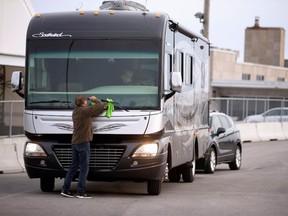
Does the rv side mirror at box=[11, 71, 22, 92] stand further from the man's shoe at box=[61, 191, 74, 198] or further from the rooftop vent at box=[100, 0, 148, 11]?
the rooftop vent at box=[100, 0, 148, 11]

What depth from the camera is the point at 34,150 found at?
15266mm

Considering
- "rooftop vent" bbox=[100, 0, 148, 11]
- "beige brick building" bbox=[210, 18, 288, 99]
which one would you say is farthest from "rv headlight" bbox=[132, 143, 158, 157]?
"beige brick building" bbox=[210, 18, 288, 99]

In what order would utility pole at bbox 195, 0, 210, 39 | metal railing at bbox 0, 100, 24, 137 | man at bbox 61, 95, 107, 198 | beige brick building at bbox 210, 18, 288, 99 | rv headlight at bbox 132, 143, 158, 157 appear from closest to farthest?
man at bbox 61, 95, 107, 198, rv headlight at bbox 132, 143, 158, 157, metal railing at bbox 0, 100, 24, 137, utility pole at bbox 195, 0, 210, 39, beige brick building at bbox 210, 18, 288, 99

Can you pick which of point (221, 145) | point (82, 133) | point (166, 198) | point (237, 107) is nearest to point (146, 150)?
point (166, 198)

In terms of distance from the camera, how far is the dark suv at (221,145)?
22.1 meters

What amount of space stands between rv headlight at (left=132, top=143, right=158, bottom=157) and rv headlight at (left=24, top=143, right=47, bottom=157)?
1637 millimetres

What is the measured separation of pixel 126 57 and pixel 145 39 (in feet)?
1.50

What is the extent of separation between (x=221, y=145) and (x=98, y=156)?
28.1ft

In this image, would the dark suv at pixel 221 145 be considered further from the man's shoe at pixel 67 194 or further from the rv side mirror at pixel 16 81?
the rv side mirror at pixel 16 81

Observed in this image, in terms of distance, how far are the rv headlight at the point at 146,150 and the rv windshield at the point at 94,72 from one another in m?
0.67

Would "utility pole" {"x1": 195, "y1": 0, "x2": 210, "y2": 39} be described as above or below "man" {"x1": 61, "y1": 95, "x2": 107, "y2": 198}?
above

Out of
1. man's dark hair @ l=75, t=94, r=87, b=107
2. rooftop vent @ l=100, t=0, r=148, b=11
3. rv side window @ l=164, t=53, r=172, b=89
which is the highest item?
rooftop vent @ l=100, t=0, r=148, b=11

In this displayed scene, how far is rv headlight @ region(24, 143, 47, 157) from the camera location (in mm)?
15180

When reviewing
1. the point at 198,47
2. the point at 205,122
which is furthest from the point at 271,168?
the point at 198,47
